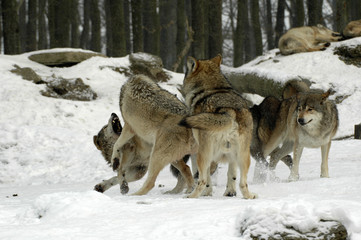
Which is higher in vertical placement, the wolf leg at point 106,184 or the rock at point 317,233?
the rock at point 317,233

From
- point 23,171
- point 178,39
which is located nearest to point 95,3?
point 178,39

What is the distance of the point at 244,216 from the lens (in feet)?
11.3

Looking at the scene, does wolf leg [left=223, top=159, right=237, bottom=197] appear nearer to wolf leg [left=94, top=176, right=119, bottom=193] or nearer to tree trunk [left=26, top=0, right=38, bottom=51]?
wolf leg [left=94, top=176, right=119, bottom=193]

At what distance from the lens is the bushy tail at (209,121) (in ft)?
16.2

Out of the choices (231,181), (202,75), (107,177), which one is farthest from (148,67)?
(231,181)

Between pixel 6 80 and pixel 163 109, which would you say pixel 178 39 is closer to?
pixel 6 80

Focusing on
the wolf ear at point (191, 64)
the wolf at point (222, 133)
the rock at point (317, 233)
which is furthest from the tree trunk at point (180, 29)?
the rock at point (317, 233)

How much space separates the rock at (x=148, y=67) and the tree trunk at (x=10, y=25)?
5.03 m

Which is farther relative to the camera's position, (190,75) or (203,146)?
(190,75)

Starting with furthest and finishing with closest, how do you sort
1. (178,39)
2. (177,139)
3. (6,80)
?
(178,39), (6,80), (177,139)

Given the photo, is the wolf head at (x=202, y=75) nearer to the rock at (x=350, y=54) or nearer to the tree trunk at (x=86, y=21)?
the rock at (x=350, y=54)

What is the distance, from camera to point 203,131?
5.21 meters

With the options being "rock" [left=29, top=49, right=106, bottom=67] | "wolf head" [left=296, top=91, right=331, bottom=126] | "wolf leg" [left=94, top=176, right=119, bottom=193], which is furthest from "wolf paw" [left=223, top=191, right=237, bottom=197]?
"rock" [left=29, top=49, right=106, bottom=67]

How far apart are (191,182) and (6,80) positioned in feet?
30.8
